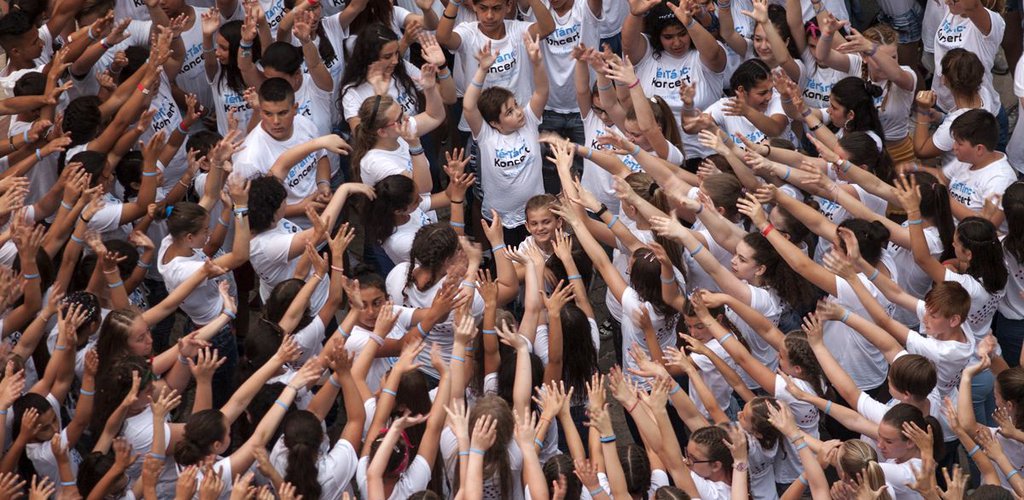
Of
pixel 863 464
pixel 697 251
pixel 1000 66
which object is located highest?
pixel 863 464

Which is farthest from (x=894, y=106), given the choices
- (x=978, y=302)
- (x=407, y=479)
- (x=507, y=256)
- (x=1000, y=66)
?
(x=407, y=479)

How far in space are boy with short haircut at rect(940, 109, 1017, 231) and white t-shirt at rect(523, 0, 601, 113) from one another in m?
2.77

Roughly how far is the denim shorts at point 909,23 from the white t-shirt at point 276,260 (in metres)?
5.59

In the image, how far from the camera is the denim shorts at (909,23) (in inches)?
439

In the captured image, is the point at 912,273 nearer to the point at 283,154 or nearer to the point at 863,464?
the point at 863,464

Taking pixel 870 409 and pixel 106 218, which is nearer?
pixel 870 409

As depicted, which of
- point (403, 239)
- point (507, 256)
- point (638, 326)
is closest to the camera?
point (638, 326)

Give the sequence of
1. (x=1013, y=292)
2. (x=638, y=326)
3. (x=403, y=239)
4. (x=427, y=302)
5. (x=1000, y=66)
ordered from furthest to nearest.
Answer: (x=1000, y=66), (x=403, y=239), (x=1013, y=292), (x=427, y=302), (x=638, y=326)

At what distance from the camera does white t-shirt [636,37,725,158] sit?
9727 mm

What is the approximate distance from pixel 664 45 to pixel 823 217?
2373mm

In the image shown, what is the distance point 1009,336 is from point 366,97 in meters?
4.60

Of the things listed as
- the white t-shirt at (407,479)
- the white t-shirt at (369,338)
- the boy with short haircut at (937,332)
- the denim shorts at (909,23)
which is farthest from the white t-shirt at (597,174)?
the denim shorts at (909,23)

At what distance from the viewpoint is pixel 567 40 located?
9992 millimetres

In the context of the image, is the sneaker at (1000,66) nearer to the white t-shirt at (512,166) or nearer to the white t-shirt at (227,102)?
the white t-shirt at (512,166)
